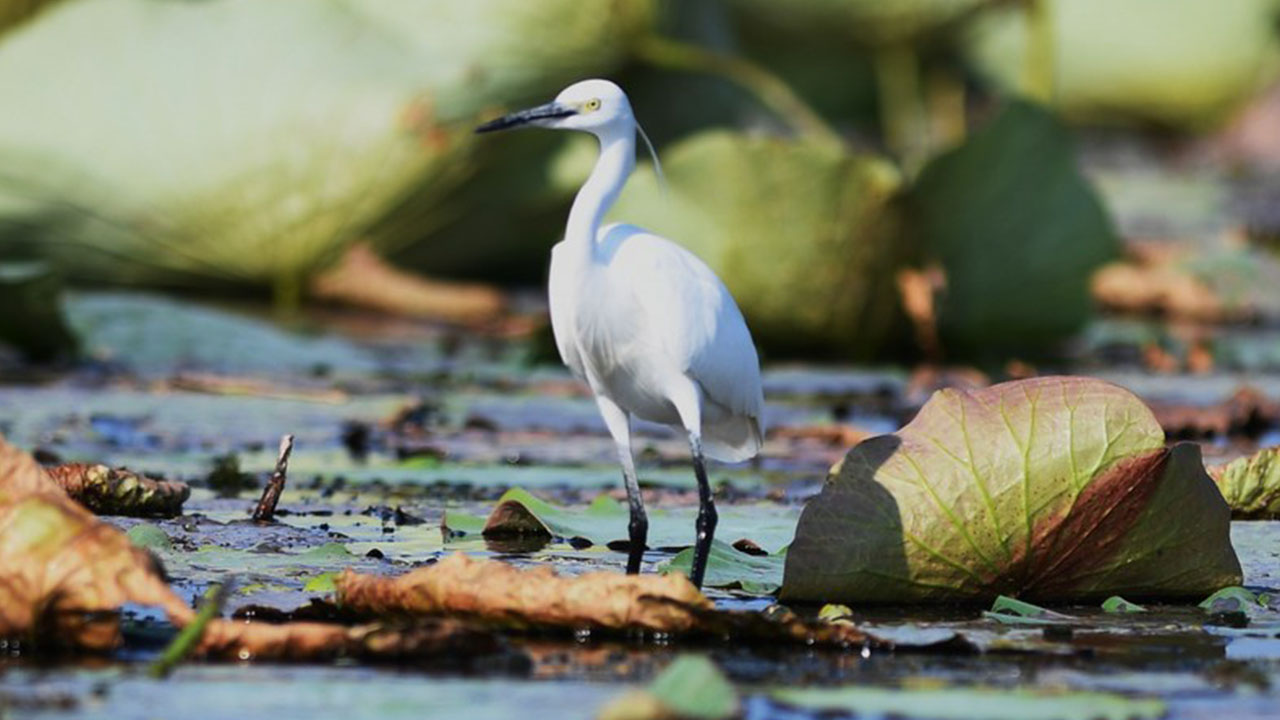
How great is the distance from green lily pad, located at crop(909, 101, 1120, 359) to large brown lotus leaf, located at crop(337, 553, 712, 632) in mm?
4293

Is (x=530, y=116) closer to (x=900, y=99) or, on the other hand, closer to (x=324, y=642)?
(x=324, y=642)

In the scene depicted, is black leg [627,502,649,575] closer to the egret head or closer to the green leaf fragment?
the egret head

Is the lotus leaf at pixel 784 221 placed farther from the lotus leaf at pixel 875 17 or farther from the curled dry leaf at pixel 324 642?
the lotus leaf at pixel 875 17

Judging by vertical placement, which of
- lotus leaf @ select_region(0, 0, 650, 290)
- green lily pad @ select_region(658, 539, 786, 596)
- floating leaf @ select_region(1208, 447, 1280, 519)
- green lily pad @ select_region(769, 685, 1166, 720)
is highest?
lotus leaf @ select_region(0, 0, 650, 290)

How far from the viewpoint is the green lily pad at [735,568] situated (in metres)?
3.51

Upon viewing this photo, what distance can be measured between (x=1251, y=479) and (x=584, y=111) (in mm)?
1275

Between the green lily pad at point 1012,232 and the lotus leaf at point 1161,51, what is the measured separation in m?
6.80

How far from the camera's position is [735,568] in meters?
3.62

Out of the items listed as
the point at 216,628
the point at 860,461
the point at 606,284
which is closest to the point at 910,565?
the point at 860,461

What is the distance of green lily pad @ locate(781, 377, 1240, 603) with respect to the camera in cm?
332

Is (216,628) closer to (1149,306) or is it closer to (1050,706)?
(1050,706)

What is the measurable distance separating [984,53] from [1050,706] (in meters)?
11.8

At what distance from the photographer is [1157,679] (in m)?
2.78

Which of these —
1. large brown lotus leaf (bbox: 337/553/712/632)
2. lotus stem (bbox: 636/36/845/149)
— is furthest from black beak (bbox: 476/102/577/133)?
lotus stem (bbox: 636/36/845/149)
